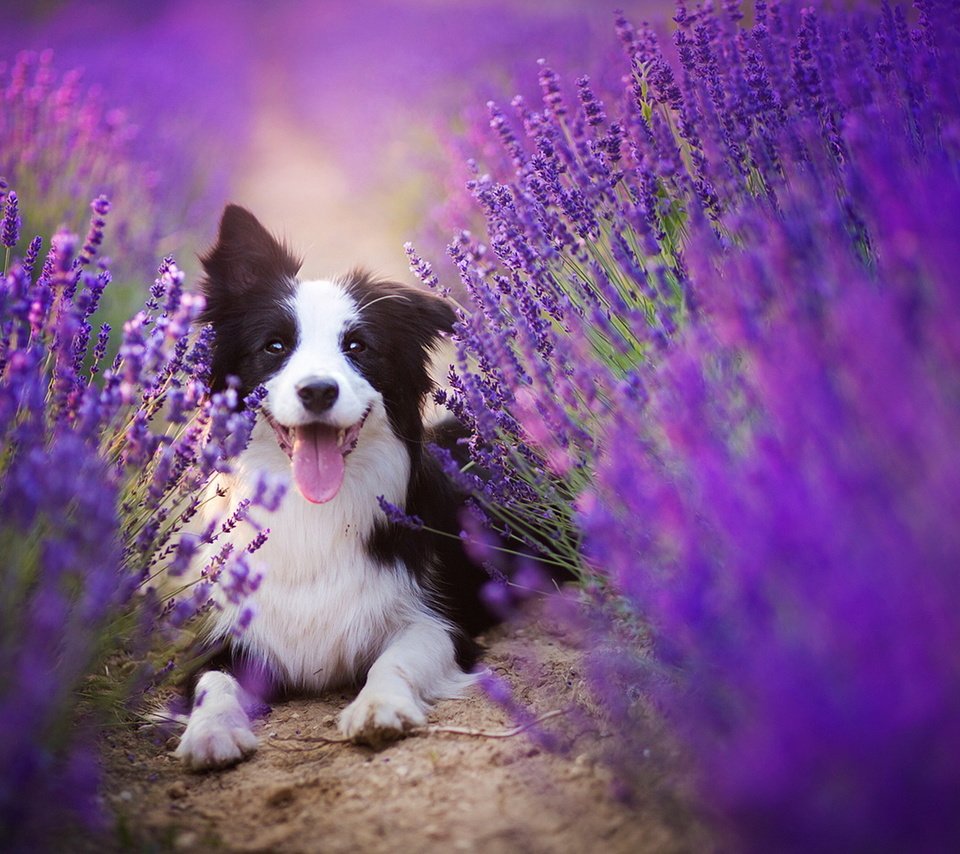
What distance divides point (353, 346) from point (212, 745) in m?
1.21

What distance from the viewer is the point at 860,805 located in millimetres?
974

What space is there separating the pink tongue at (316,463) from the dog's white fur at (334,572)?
0.11 metres

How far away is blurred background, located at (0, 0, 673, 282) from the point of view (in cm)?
553

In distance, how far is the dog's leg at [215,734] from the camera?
7.00 ft

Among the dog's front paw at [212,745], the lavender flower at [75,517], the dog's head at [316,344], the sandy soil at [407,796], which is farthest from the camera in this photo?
the dog's head at [316,344]

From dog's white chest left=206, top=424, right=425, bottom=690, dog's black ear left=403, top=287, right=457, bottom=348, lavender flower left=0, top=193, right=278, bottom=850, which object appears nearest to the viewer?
lavender flower left=0, top=193, right=278, bottom=850

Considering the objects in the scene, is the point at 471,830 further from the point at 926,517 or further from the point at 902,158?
the point at 902,158

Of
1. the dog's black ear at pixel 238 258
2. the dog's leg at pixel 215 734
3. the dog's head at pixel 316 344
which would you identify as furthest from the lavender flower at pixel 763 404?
the dog's leg at pixel 215 734

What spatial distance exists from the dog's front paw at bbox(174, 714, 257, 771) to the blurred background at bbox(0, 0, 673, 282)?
267 centimetres

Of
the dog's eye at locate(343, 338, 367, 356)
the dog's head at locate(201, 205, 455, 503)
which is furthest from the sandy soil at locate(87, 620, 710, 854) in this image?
the dog's eye at locate(343, 338, 367, 356)

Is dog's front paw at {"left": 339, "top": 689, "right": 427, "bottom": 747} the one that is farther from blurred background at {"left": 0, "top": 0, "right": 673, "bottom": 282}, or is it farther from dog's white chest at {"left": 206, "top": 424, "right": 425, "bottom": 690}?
blurred background at {"left": 0, "top": 0, "right": 673, "bottom": 282}

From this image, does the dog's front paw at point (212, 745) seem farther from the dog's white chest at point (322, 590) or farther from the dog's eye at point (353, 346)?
the dog's eye at point (353, 346)

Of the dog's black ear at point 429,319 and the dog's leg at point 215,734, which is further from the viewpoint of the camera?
the dog's black ear at point 429,319

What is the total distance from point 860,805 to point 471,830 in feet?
2.86
